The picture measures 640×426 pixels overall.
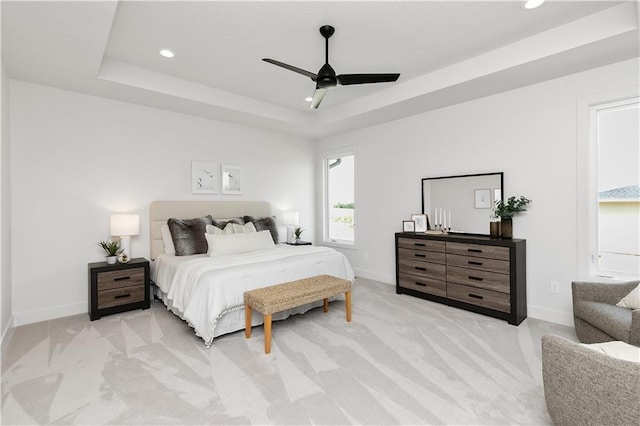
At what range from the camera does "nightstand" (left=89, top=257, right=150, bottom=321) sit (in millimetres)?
3391

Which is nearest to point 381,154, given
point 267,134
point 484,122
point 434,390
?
point 484,122

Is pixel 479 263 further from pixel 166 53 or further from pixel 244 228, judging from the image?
pixel 166 53

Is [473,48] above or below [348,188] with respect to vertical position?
above

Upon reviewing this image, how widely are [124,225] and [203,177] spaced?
4.39 feet

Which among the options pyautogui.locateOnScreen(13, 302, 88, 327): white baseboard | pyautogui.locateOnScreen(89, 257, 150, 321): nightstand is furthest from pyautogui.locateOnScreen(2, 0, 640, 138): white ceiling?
pyautogui.locateOnScreen(13, 302, 88, 327): white baseboard

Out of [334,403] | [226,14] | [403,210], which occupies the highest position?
[226,14]

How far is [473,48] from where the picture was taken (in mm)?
3061

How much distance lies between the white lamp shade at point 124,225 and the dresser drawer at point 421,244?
3500mm

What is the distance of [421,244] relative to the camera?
411cm

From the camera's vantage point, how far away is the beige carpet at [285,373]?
6.12 feet

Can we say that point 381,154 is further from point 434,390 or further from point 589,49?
point 434,390

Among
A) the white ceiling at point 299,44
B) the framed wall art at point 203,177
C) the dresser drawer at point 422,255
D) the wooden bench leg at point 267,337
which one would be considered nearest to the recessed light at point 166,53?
the white ceiling at point 299,44

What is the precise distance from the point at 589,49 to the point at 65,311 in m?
5.98

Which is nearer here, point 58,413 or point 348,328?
point 58,413
